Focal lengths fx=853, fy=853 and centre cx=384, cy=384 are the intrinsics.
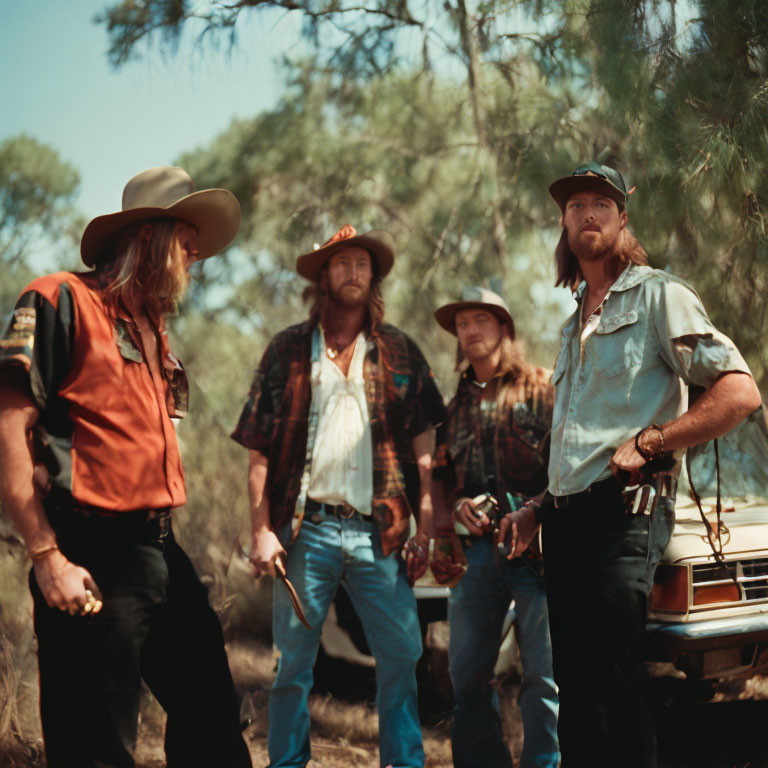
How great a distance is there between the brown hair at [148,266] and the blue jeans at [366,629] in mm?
1198

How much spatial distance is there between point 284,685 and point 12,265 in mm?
7560

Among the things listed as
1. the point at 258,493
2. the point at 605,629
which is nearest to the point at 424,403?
the point at 258,493

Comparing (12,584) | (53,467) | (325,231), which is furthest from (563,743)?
(325,231)

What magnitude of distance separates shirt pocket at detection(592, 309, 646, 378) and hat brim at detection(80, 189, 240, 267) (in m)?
1.33

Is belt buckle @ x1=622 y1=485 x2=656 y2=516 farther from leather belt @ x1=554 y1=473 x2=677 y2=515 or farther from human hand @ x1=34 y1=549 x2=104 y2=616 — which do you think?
human hand @ x1=34 y1=549 x2=104 y2=616

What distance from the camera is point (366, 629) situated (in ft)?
11.3

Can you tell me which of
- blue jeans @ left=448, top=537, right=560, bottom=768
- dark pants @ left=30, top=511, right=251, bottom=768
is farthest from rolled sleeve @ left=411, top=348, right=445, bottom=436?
dark pants @ left=30, top=511, right=251, bottom=768

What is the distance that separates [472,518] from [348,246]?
1.30 meters

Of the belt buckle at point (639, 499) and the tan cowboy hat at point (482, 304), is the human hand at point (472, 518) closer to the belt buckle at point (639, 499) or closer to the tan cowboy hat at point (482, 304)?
the tan cowboy hat at point (482, 304)

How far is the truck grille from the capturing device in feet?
11.4

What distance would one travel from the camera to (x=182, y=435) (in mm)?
7379

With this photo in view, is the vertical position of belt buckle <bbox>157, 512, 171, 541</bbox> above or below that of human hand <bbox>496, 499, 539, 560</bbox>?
above

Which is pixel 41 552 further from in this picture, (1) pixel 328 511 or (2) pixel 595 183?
(2) pixel 595 183

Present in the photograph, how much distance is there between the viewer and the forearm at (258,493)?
3.45 meters
